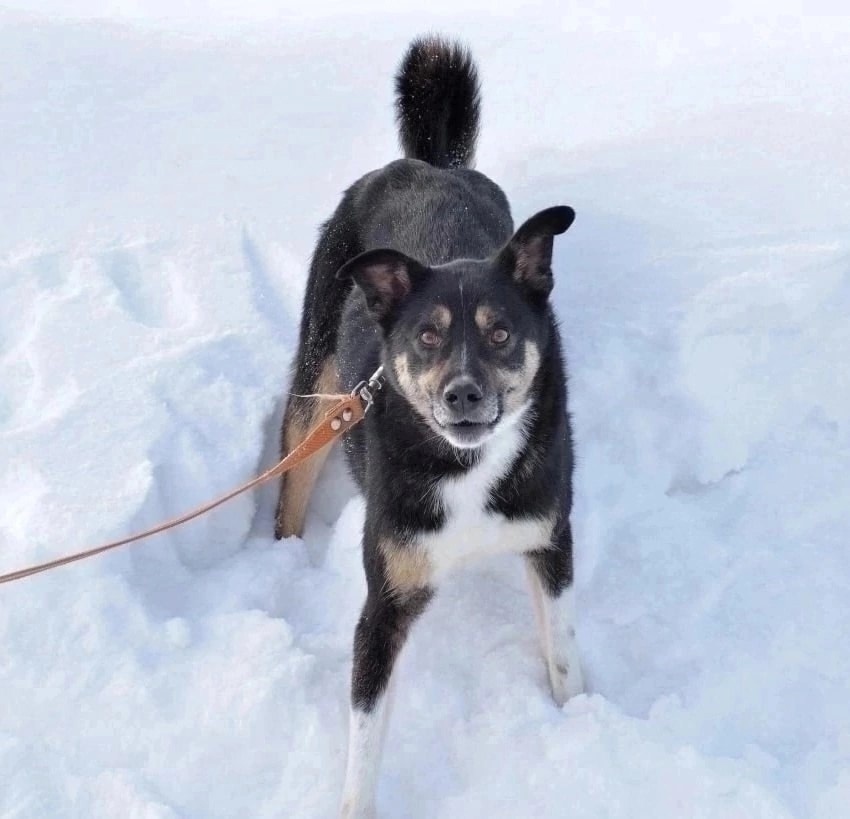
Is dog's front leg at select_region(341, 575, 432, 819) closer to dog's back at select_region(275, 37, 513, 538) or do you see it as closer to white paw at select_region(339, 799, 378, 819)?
white paw at select_region(339, 799, 378, 819)

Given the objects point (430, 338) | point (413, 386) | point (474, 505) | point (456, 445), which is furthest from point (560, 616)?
point (430, 338)

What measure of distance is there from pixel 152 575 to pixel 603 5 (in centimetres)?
475

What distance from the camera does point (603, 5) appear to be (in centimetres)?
674

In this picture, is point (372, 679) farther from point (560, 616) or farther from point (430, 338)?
point (430, 338)

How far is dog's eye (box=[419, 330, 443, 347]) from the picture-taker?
310cm

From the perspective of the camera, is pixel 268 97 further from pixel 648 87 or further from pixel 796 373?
pixel 796 373

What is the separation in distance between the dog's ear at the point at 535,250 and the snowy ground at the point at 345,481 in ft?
3.90

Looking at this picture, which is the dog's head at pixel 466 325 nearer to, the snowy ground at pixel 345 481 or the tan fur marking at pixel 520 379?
the tan fur marking at pixel 520 379

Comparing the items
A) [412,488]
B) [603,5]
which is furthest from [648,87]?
[412,488]

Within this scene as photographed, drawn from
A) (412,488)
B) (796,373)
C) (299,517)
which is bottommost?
(299,517)

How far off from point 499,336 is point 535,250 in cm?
30

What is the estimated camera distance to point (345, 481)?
4750 millimetres

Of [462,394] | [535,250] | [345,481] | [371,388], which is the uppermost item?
[535,250]

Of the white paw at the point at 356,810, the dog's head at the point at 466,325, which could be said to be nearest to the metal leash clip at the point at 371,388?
the dog's head at the point at 466,325
